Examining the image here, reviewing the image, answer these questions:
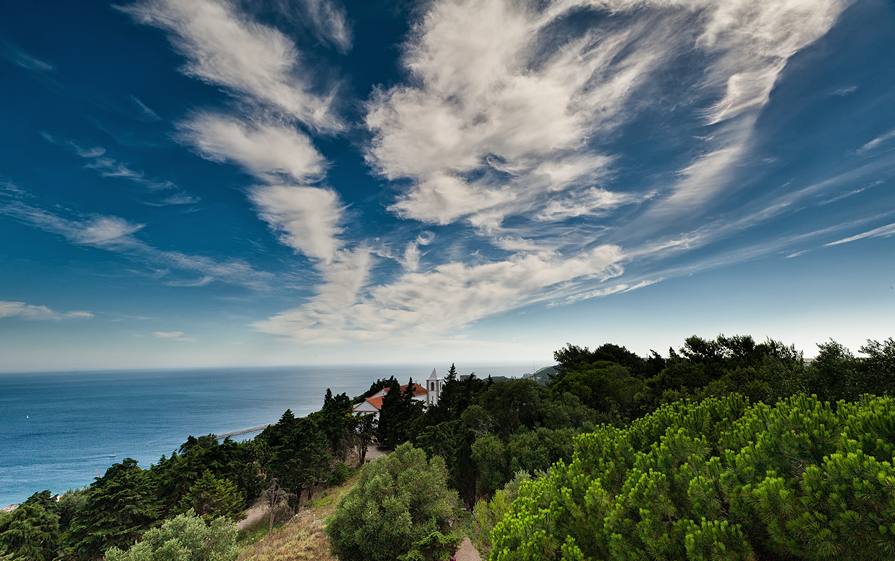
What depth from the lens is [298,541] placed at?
68.7 ft

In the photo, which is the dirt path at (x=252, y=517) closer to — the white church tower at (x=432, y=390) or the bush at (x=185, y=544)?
the bush at (x=185, y=544)

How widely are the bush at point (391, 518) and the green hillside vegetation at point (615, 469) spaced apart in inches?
11.3

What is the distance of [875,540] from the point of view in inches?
172

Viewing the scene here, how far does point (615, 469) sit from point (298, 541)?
870 inches

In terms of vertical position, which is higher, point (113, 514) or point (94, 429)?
point (113, 514)

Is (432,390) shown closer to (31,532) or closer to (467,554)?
(467,554)

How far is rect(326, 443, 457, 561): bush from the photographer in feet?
53.0

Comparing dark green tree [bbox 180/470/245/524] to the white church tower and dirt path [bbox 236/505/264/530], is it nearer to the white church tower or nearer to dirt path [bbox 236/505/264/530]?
dirt path [bbox 236/505/264/530]

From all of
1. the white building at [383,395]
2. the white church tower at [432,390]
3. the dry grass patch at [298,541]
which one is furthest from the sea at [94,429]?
the white church tower at [432,390]

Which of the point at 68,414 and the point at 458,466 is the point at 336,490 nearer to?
the point at 458,466

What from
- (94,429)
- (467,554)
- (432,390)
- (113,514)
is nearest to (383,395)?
(432,390)

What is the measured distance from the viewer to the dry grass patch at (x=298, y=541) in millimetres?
19125

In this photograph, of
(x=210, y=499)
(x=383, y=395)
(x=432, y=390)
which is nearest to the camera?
(x=210, y=499)

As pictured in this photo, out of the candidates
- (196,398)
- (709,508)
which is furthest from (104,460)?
(196,398)
